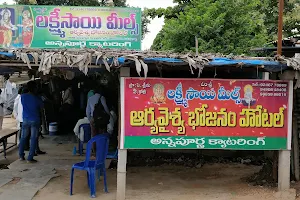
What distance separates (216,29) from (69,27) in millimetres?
6456

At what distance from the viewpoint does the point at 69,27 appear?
30.4ft

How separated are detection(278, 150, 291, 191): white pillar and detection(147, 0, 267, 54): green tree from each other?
25.3 feet

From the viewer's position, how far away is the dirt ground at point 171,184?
6.31 m

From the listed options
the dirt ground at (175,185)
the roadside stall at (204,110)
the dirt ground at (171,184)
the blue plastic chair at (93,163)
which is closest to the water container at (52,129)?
the dirt ground at (171,184)

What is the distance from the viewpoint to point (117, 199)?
609 centimetres

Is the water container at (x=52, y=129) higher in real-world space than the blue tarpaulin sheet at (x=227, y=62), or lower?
lower

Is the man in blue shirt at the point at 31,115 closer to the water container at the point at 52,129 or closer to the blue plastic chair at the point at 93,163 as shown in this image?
the blue plastic chair at the point at 93,163

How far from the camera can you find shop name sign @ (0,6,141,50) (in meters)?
9.20

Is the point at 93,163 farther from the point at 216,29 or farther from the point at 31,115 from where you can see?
the point at 216,29

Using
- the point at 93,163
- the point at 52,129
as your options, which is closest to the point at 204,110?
the point at 93,163

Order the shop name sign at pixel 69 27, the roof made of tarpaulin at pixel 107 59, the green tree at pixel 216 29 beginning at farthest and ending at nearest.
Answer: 1. the green tree at pixel 216 29
2. the shop name sign at pixel 69 27
3. the roof made of tarpaulin at pixel 107 59

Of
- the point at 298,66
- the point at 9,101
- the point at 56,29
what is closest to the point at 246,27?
the point at 56,29

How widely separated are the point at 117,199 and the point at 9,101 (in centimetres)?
1377

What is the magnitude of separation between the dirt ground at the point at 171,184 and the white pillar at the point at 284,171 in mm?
204
